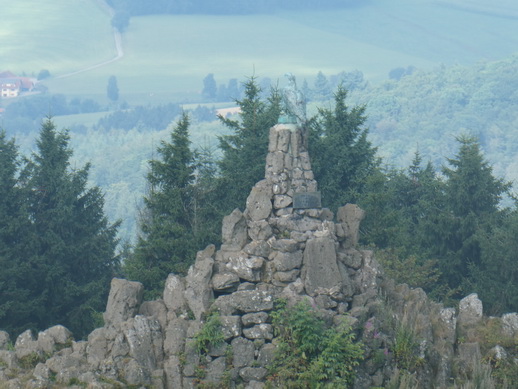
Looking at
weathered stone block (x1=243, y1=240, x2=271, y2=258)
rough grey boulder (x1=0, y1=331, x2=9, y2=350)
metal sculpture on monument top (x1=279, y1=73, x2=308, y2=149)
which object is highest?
metal sculpture on monument top (x1=279, y1=73, x2=308, y2=149)

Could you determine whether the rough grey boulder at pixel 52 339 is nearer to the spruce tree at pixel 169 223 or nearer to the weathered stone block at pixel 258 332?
the weathered stone block at pixel 258 332

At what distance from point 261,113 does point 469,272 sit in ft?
37.1

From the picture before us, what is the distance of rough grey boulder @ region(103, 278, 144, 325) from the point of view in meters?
26.2

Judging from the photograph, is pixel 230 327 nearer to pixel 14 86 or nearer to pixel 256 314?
pixel 256 314

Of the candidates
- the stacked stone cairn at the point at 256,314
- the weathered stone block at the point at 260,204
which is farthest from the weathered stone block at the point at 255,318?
the weathered stone block at the point at 260,204

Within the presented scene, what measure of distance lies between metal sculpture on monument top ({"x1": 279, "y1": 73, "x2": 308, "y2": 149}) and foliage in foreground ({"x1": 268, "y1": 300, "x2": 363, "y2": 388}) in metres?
5.10

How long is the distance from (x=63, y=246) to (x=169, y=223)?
5600 mm

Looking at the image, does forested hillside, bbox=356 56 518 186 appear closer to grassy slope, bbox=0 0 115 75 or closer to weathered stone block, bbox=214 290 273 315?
grassy slope, bbox=0 0 115 75

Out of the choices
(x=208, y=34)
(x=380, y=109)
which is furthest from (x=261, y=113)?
(x=208, y=34)

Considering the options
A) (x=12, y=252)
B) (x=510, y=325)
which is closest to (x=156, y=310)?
(x=510, y=325)

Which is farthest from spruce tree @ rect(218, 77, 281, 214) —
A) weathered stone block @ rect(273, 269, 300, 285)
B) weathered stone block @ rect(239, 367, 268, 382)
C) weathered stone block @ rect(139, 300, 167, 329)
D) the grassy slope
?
the grassy slope

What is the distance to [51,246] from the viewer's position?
40.2m

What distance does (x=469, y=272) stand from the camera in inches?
1606

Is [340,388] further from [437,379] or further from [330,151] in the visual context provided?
[330,151]
